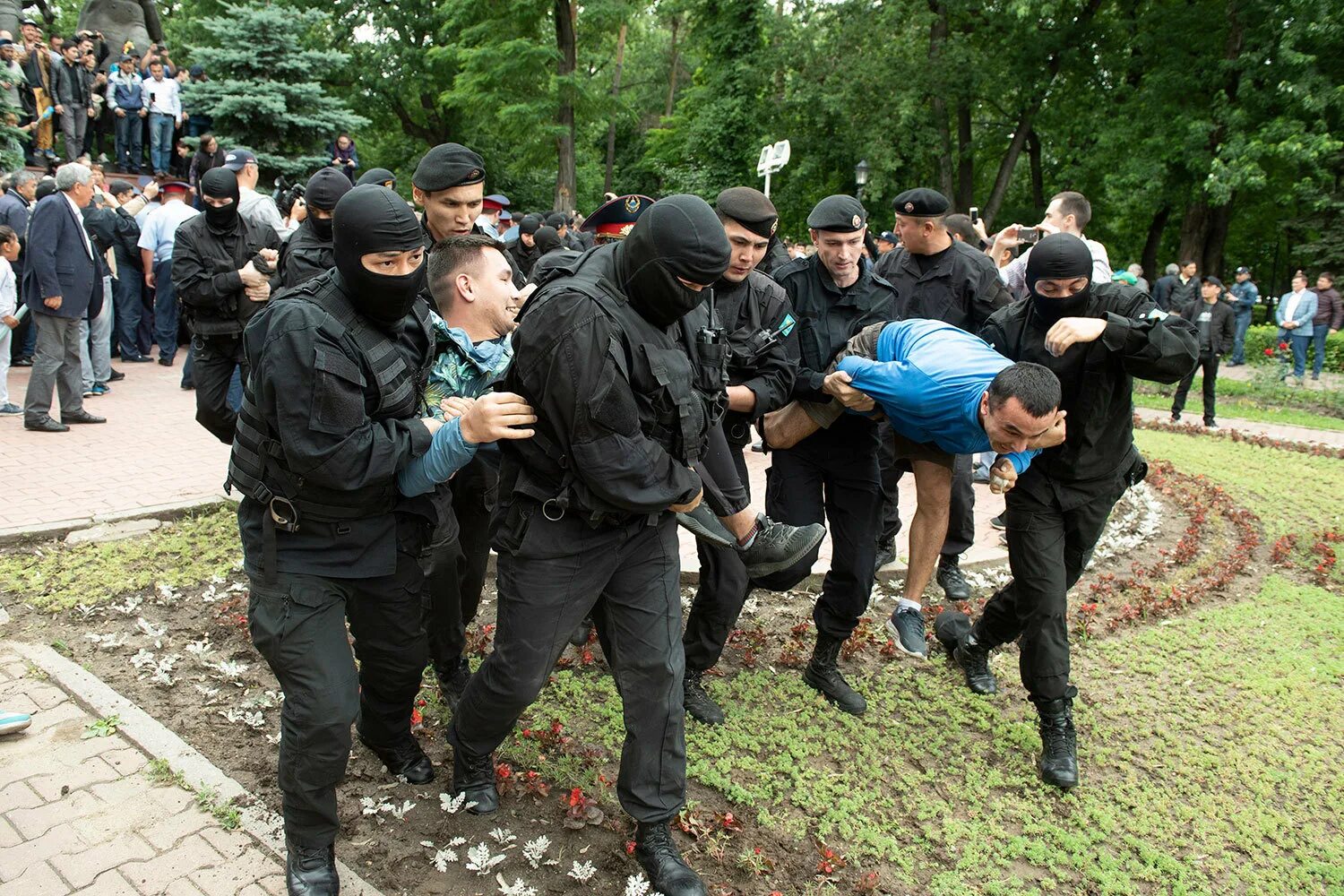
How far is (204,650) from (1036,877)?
379cm

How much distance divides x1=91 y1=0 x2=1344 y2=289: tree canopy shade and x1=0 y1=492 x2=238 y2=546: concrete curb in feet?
36.6

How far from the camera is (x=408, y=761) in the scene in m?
3.60

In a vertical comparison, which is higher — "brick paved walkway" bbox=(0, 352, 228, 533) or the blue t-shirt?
the blue t-shirt

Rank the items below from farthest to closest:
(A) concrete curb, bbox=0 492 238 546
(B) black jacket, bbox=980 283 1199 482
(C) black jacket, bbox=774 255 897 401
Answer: (A) concrete curb, bbox=0 492 238 546
(C) black jacket, bbox=774 255 897 401
(B) black jacket, bbox=980 283 1199 482

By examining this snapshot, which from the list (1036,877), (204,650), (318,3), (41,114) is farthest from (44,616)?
(318,3)

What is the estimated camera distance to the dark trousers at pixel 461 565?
3.79m

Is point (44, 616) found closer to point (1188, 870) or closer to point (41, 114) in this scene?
point (1188, 870)

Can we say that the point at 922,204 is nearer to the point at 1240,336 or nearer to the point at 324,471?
the point at 324,471

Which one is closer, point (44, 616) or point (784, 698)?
point (784, 698)

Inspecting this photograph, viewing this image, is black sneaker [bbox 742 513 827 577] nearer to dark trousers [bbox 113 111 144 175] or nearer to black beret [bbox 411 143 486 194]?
black beret [bbox 411 143 486 194]

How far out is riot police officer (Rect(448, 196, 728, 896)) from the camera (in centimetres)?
285

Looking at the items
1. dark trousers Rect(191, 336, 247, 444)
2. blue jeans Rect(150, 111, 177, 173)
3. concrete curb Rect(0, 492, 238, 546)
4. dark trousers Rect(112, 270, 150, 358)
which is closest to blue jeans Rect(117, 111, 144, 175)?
blue jeans Rect(150, 111, 177, 173)

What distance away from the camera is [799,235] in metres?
37.8

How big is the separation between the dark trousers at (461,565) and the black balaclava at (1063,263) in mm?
2342
